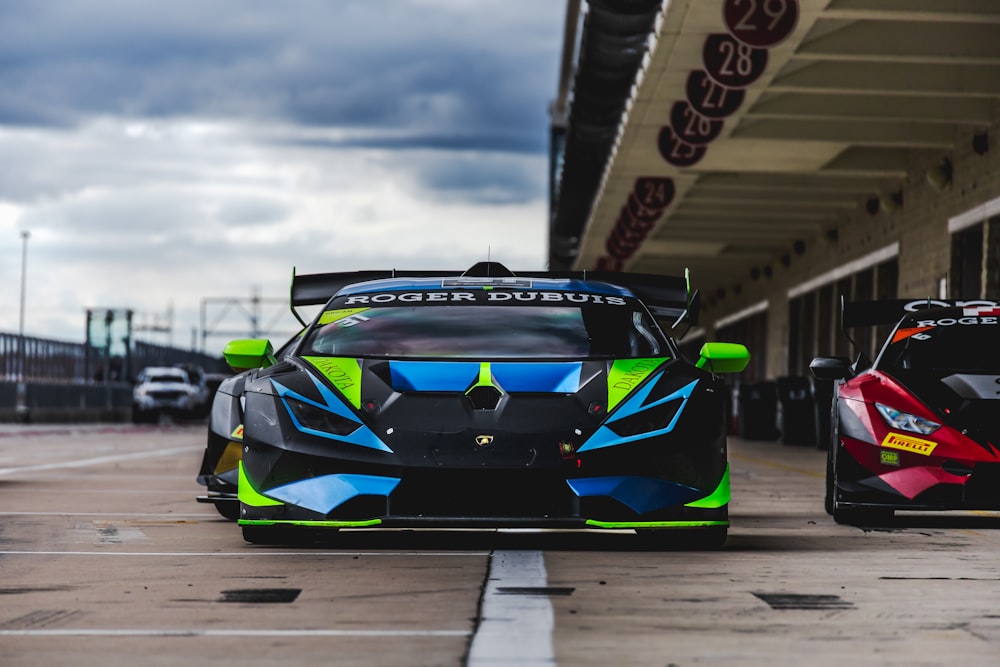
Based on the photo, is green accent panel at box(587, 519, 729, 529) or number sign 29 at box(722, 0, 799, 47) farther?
number sign 29 at box(722, 0, 799, 47)

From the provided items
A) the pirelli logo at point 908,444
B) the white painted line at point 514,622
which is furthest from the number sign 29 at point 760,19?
the white painted line at point 514,622

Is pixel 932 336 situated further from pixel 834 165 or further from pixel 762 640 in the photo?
pixel 834 165

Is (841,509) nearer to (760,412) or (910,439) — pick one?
(910,439)

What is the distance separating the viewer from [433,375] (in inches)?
329

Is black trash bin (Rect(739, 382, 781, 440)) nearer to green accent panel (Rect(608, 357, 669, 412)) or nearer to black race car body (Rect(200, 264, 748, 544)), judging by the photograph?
black race car body (Rect(200, 264, 748, 544))

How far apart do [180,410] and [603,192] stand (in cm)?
2281

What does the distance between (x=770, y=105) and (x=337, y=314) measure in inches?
646

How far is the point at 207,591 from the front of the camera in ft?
23.2

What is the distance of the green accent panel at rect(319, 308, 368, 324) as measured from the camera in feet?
30.9

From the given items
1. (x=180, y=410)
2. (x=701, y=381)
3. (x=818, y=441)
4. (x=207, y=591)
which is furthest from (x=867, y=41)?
(x=180, y=410)

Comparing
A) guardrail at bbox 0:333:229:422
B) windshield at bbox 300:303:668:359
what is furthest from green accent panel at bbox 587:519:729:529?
guardrail at bbox 0:333:229:422

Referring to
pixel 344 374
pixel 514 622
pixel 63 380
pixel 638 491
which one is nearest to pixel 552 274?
pixel 344 374

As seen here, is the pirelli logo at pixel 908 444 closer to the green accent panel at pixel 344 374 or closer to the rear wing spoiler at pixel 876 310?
the rear wing spoiler at pixel 876 310

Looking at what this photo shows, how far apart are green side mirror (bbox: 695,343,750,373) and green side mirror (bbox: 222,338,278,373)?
229 cm
